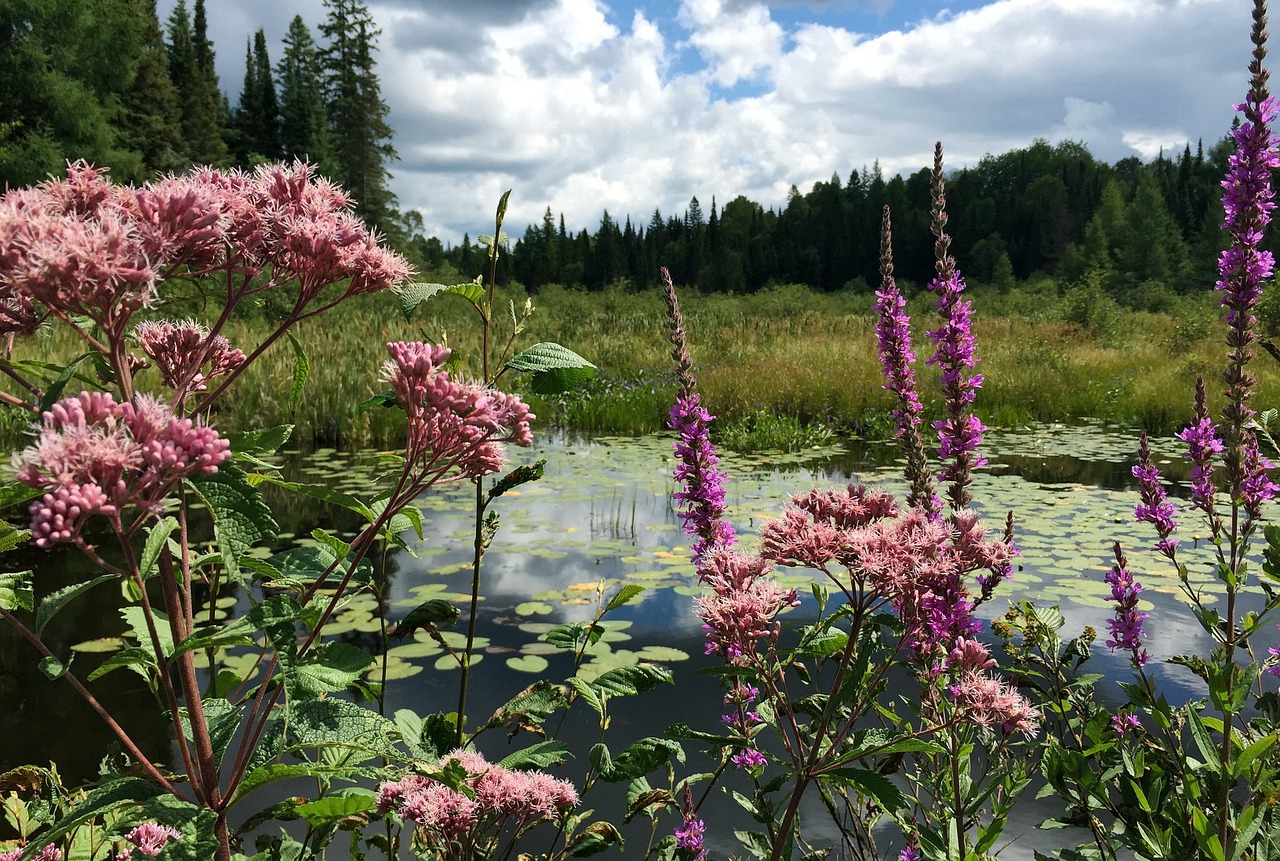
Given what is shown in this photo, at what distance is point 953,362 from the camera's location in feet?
7.32

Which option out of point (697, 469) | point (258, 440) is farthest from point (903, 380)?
point (258, 440)

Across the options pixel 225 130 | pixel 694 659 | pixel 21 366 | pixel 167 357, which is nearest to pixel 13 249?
pixel 21 366

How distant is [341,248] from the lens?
118cm

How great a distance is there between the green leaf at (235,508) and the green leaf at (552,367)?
1.74 ft

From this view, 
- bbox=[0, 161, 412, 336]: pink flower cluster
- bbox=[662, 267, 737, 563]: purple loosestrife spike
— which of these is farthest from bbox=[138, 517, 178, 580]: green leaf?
bbox=[662, 267, 737, 563]: purple loosestrife spike

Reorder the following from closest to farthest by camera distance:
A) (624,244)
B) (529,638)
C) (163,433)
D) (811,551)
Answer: (163,433) < (811,551) < (529,638) < (624,244)

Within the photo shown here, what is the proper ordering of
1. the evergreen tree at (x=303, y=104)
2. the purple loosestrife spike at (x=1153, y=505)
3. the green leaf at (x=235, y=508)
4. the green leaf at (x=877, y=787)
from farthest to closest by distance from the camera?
the evergreen tree at (x=303, y=104) < the purple loosestrife spike at (x=1153, y=505) < the green leaf at (x=877, y=787) < the green leaf at (x=235, y=508)

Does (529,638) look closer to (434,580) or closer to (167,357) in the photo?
(434,580)

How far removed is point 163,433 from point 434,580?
169 inches

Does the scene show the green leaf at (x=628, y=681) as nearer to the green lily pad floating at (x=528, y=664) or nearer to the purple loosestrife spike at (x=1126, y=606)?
the purple loosestrife spike at (x=1126, y=606)

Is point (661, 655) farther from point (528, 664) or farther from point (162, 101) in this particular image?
point (162, 101)

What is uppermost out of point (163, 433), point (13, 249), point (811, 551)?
point (13, 249)

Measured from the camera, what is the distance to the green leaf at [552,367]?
138cm

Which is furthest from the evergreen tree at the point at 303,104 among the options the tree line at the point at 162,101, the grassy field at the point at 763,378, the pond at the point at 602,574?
the pond at the point at 602,574
